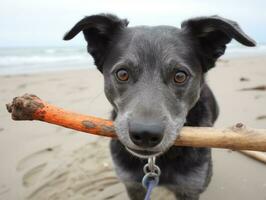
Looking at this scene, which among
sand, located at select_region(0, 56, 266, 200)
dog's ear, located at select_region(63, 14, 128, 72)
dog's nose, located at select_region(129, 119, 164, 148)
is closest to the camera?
dog's nose, located at select_region(129, 119, 164, 148)

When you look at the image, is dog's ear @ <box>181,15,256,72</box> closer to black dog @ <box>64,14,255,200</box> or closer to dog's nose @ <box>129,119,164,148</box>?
black dog @ <box>64,14,255,200</box>

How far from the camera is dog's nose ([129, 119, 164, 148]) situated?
8.51ft

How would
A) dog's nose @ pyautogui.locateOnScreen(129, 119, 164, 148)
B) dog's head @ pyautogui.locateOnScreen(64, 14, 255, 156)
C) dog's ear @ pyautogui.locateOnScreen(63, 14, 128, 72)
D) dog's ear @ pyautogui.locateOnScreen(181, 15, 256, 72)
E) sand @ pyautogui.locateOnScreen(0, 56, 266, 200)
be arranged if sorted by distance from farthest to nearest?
sand @ pyautogui.locateOnScreen(0, 56, 266, 200) → dog's ear @ pyautogui.locateOnScreen(63, 14, 128, 72) → dog's ear @ pyautogui.locateOnScreen(181, 15, 256, 72) → dog's head @ pyautogui.locateOnScreen(64, 14, 255, 156) → dog's nose @ pyautogui.locateOnScreen(129, 119, 164, 148)

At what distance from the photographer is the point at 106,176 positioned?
4.77 meters

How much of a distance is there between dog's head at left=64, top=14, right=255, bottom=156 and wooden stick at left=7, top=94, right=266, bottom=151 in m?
0.11

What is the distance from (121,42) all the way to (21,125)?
3.50m

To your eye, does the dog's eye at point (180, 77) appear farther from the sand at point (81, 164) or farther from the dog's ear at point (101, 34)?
the sand at point (81, 164)

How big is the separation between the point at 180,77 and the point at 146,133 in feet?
2.71

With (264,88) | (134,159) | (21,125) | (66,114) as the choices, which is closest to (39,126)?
(21,125)

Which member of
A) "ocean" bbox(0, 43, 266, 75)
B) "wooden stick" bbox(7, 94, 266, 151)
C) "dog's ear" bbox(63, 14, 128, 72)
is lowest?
"ocean" bbox(0, 43, 266, 75)

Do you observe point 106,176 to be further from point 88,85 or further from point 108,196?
point 88,85

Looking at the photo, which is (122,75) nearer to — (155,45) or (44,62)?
(155,45)

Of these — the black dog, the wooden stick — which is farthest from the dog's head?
the wooden stick

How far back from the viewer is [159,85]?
3.07 m
